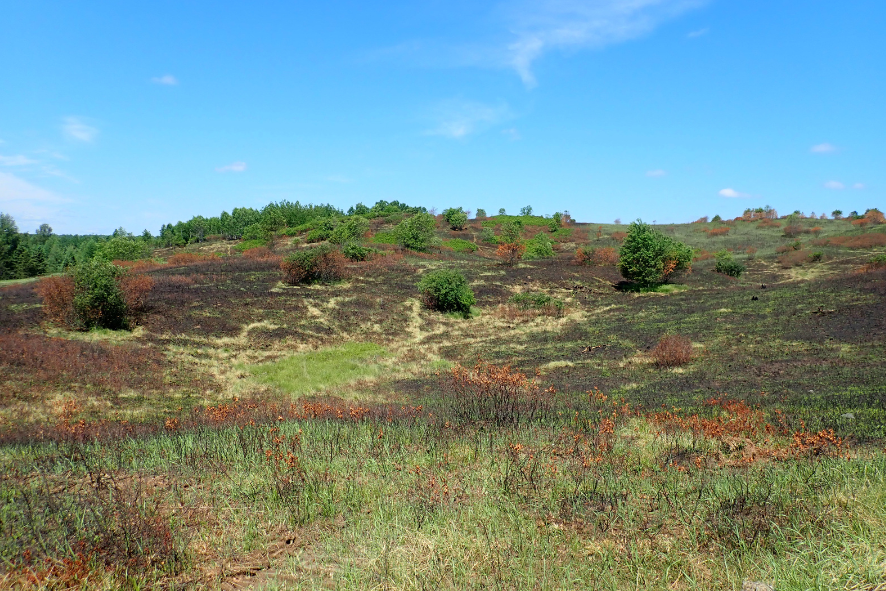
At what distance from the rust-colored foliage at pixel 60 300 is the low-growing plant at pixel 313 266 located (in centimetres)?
1735

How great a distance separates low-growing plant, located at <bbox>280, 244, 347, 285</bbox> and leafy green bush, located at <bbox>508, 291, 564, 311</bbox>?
1607 cm

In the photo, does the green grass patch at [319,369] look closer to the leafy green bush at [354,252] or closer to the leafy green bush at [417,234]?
the leafy green bush at [354,252]

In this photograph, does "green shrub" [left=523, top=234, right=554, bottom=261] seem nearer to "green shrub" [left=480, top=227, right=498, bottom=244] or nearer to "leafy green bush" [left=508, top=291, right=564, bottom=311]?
"green shrub" [left=480, top=227, right=498, bottom=244]

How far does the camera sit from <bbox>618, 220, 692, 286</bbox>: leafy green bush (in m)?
47.8

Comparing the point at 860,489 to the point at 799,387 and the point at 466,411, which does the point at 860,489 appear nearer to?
the point at 466,411

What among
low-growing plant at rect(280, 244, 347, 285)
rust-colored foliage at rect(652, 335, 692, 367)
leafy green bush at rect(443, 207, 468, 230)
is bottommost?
rust-colored foliage at rect(652, 335, 692, 367)

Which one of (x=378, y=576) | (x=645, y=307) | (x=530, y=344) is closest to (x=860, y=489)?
(x=378, y=576)

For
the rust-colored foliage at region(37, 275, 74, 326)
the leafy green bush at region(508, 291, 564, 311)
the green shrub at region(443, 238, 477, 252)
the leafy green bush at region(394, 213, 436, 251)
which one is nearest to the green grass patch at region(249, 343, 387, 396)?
the rust-colored foliage at region(37, 275, 74, 326)

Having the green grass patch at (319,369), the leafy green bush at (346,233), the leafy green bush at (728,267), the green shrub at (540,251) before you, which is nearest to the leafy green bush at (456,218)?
the green shrub at (540,251)

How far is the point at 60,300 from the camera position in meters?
26.2

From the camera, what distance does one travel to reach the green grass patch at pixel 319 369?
70.0 ft

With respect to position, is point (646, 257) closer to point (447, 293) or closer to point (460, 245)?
point (447, 293)

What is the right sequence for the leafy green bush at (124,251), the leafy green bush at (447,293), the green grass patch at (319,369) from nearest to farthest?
the green grass patch at (319,369) < the leafy green bush at (447,293) < the leafy green bush at (124,251)

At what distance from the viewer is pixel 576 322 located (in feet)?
121
